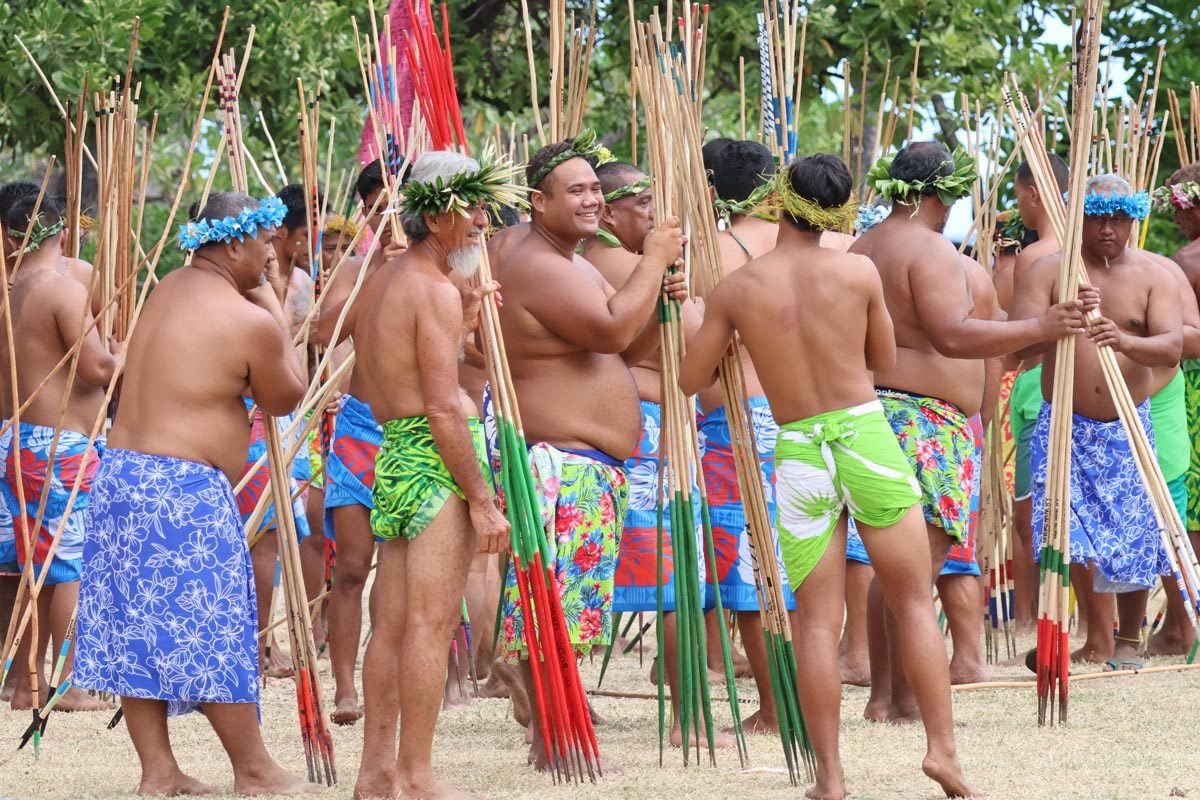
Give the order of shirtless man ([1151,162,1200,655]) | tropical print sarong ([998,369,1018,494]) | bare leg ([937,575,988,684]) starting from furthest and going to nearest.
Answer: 1. tropical print sarong ([998,369,1018,494])
2. shirtless man ([1151,162,1200,655])
3. bare leg ([937,575,988,684])

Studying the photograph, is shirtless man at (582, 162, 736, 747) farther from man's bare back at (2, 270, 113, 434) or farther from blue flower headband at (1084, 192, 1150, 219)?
man's bare back at (2, 270, 113, 434)

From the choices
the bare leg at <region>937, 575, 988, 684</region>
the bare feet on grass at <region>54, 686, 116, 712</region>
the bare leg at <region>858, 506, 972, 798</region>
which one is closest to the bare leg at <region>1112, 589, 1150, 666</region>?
the bare leg at <region>937, 575, 988, 684</region>

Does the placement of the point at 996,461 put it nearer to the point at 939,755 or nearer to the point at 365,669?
the point at 939,755

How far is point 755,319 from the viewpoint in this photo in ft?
13.9

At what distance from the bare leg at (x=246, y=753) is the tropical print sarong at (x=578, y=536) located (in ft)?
2.23

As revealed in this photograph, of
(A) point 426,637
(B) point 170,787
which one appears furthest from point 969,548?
(B) point 170,787

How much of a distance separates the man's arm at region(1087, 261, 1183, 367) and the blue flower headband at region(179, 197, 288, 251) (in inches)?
115

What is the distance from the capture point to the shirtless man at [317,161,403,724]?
5.54 metres

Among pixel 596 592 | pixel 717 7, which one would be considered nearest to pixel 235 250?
pixel 596 592

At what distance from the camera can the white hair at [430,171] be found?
4.16 metres

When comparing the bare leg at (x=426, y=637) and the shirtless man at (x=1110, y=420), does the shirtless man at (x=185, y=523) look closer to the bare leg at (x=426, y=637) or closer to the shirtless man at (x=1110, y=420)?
the bare leg at (x=426, y=637)

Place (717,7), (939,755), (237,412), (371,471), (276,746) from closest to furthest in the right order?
(939,755) → (237,412) → (276,746) → (371,471) → (717,7)

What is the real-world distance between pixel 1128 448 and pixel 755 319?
2.46 m

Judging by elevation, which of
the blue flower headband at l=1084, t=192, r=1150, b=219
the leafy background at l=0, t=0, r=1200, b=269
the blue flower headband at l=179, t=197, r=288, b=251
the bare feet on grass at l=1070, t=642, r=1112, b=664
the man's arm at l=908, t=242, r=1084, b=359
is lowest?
the bare feet on grass at l=1070, t=642, r=1112, b=664
